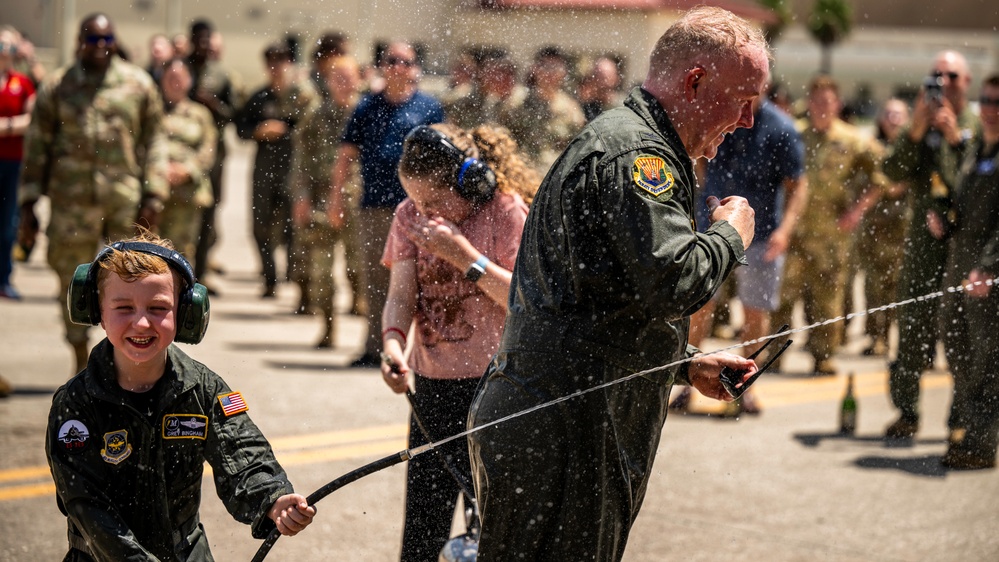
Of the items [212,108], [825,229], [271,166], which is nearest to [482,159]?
[825,229]

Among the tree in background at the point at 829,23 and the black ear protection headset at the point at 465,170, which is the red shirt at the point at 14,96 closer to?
the black ear protection headset at the point at 465,170

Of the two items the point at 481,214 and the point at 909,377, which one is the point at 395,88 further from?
the point at 481,214

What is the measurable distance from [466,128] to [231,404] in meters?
4.69

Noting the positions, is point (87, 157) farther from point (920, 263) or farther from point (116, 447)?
point (116, 447)

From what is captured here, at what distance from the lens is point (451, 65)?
6195 millimetres

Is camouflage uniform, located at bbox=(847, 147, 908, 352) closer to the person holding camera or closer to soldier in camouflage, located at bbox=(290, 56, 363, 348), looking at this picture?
the person holding camera

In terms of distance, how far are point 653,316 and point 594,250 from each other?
187 millimetres

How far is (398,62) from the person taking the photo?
311 inches

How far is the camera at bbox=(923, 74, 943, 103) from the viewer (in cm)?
770

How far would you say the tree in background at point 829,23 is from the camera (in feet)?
220

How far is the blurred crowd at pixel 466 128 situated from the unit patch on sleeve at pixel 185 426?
9.80 ft

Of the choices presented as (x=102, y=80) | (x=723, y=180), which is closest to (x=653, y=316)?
(x=723, y=180)

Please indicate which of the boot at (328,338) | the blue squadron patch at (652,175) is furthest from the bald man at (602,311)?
the boot at (328,338)

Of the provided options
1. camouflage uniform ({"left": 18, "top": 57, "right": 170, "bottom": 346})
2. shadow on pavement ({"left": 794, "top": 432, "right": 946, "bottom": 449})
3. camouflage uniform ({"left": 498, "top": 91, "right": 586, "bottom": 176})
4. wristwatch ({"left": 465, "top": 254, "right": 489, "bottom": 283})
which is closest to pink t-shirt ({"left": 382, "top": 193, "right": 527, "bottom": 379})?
wristwatch ({"left": 465, "top": 254, "right": 489, "bottom": 283})
